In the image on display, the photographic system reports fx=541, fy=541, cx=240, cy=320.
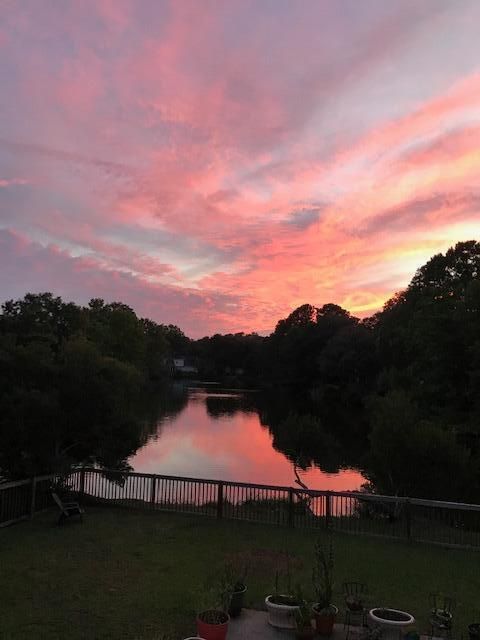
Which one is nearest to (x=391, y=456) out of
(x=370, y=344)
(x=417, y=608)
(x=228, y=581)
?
(x=417, y=608)

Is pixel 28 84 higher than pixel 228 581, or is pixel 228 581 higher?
pixel 28 84

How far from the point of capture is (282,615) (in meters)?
6.68

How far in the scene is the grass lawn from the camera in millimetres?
7188

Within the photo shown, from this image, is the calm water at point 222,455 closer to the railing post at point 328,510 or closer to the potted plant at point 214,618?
the railing post at point 328,510

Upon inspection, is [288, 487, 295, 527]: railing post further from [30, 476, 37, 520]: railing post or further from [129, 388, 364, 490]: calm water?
[129, 388, 364, 490]: calm water

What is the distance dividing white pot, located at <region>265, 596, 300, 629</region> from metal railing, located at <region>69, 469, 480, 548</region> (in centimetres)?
609

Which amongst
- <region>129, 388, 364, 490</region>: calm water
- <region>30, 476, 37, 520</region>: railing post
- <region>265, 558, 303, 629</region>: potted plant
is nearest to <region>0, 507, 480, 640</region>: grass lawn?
<region>30, 476, 37, 520</region>: railing post

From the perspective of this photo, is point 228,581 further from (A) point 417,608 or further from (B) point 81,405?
(B) point 81,405

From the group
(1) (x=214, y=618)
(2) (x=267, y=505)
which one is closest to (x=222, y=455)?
(2) (x=267, y=505)

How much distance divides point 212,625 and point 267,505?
9.19 m

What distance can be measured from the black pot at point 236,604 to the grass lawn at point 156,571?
55 cm

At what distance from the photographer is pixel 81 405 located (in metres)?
15.4

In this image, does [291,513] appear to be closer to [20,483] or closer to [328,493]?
[328,493]

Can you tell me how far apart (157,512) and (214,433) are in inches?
1212
